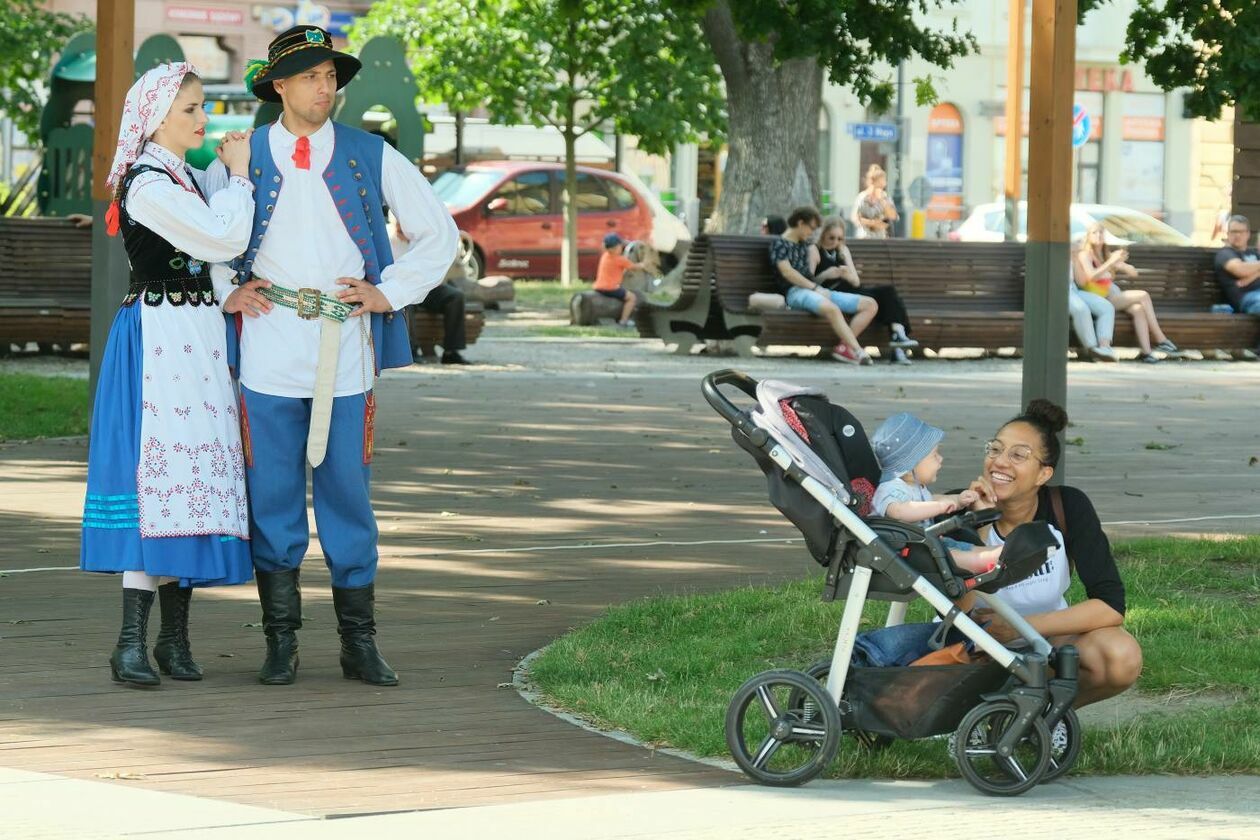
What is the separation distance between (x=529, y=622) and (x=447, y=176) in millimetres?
25298

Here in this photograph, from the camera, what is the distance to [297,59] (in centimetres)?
640

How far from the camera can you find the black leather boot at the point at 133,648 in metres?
6.40

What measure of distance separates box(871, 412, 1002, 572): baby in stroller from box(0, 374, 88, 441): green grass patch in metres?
8.06

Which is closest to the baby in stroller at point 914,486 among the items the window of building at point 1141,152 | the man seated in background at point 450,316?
the man seated in background at point 450,316

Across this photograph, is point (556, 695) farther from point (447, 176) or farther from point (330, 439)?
point (447, 176)

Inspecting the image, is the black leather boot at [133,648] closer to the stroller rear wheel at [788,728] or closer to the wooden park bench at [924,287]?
the stroller rear wheel at [788,728]

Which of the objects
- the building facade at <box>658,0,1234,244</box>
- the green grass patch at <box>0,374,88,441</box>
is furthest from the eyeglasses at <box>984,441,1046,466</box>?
the building facade at <box>658,0,1234,244</box>

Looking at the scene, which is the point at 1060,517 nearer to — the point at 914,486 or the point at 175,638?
the point at 914,486

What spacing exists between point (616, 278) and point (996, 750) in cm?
1880

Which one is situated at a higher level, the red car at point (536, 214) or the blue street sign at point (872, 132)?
the blue street sign at point (872, 132)

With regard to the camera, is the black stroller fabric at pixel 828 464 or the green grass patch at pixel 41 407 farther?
the green grass patch at pixel 41 407

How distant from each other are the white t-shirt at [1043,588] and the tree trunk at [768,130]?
57.3 ft

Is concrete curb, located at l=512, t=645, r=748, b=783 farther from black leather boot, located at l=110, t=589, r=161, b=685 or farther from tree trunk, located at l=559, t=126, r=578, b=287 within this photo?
tree trunk, located at l=559, t=126, r=578, b=287

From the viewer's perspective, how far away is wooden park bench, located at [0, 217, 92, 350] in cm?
1733
